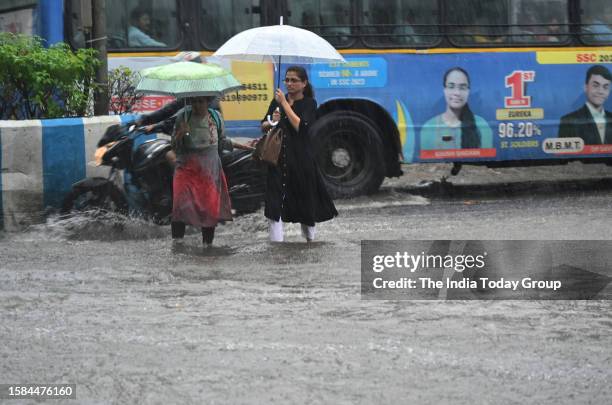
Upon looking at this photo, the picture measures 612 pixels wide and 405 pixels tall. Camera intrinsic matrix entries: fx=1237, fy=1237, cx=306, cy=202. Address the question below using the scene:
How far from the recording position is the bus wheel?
13.9 metres

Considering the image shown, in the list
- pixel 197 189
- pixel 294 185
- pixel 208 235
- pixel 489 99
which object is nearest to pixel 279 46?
pixel 294 185

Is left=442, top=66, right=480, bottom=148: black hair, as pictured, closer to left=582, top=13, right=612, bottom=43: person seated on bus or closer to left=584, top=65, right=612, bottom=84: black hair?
left=584, top=65, right=612, bottom=84: black hair

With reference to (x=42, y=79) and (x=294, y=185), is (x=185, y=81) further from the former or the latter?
(x=42, y=79)

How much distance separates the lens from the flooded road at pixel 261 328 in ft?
18.6

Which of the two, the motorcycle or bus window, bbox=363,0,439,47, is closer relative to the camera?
the motorcycle

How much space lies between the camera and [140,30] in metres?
13.3

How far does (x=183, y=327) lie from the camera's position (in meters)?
6.89

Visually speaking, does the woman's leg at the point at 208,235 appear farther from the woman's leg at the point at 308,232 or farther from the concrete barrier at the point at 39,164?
the concrete barrier at the point at 39,164

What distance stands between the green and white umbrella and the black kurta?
57 cm

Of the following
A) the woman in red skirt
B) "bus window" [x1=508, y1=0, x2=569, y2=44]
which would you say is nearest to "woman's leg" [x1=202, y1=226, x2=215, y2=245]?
the woman in red skirt

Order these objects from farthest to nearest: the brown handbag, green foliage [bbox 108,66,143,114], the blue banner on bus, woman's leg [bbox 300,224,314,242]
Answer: the blue banner on bus, green foliage [bbox 108,66,143,114], woman's leg [bbox 300,224,314,242], the brown handbag

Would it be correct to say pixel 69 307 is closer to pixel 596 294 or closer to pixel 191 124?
pixel 191 124

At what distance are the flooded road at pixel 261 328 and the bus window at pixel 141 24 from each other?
307 cm

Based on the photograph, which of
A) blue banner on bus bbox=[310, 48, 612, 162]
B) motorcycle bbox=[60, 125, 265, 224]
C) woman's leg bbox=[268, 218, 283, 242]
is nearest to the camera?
woman's leg bbox=[268, 218, 283, 242]
